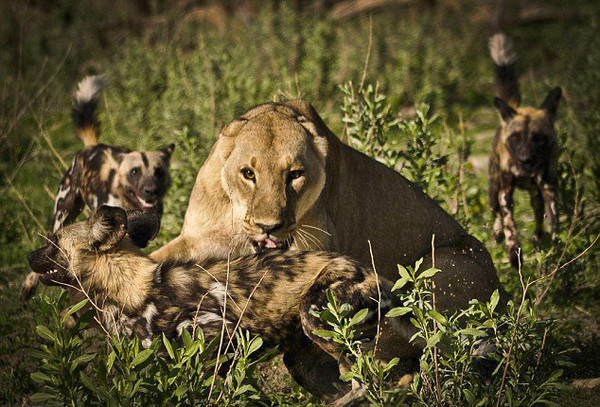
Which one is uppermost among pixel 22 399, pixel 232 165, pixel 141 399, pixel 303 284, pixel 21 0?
pixel 21 0

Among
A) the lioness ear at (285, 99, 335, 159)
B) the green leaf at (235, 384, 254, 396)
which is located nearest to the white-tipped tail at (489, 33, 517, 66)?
the lioness ear at (285, 99, 335, 159)

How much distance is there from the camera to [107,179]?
6.96 metres

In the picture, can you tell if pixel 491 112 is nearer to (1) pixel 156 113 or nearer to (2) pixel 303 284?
(1) pixel 156 113

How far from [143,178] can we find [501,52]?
15.3 ft

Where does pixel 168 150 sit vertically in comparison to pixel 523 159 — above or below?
above

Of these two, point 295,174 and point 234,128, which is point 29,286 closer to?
point 234,128

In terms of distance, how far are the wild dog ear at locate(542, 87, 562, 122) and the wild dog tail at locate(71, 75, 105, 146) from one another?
4924mm

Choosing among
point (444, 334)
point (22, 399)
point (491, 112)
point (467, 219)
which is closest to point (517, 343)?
point (444, 334)

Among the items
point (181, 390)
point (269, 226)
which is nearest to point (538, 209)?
point (269, 226)

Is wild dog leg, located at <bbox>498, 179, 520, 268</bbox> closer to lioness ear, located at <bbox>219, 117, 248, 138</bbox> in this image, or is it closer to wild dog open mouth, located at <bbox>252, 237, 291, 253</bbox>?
wild dog open mouth, located at <bbox>252, 237, 291, 253</bbox>

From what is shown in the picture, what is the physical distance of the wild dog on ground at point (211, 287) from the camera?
13.6ft

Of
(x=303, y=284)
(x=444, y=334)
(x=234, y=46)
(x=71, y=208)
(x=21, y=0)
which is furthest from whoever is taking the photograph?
(x=21, y=0)

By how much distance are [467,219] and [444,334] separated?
2637 millimetres

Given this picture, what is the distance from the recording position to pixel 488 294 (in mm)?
5160
